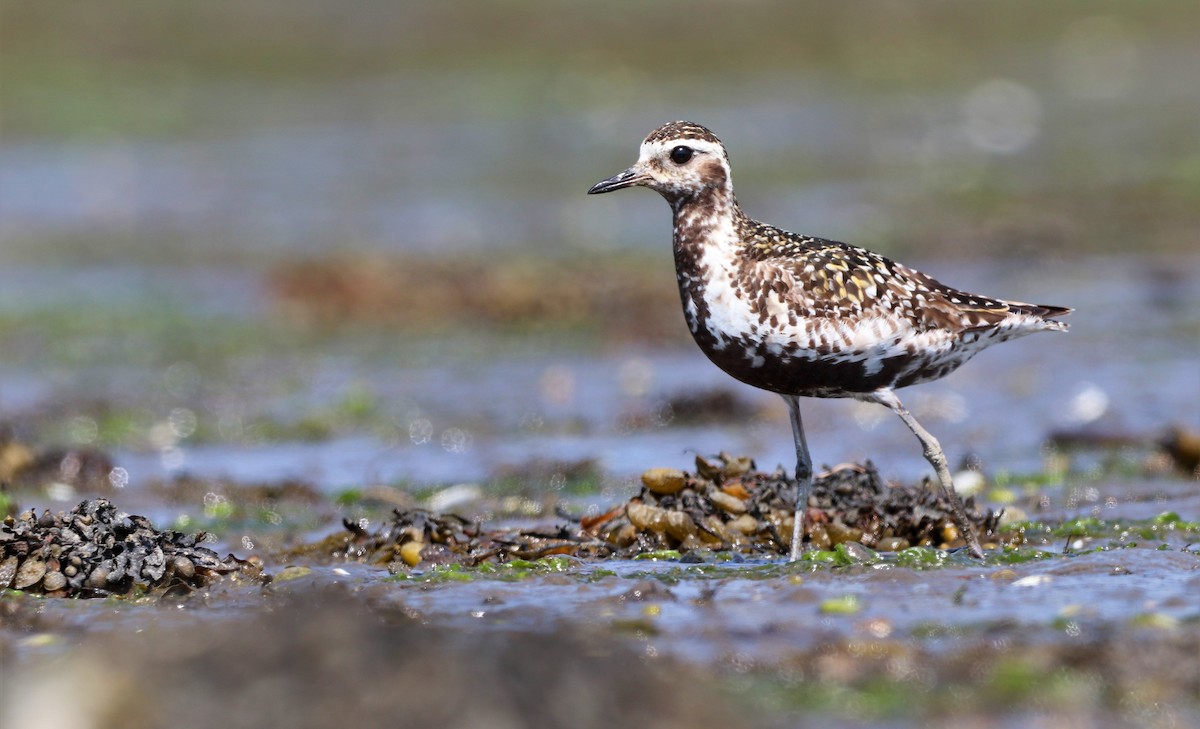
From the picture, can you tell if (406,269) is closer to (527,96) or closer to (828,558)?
(828,558)

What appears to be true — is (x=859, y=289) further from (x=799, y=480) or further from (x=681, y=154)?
(x=681, y=154)

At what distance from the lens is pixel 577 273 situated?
54.5ft

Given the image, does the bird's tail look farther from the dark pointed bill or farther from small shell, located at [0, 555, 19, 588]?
small shell, located at [0, 555, 19, 588]

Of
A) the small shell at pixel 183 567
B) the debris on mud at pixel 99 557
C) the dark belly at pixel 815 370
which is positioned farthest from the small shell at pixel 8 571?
the dark belly at pixel 815 370

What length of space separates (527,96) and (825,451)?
1954 cm

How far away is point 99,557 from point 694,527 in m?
2.82

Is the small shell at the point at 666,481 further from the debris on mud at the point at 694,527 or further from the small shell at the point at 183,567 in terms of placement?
the small shell at the point at 183,567

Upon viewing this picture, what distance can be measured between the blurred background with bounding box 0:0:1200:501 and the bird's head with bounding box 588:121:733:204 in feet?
9.71

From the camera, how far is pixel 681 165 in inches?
305

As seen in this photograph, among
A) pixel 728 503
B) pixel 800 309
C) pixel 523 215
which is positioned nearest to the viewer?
pixel 800 309

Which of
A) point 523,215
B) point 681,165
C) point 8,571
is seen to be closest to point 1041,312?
point 681,165

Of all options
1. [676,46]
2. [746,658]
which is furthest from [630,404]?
[676,46]

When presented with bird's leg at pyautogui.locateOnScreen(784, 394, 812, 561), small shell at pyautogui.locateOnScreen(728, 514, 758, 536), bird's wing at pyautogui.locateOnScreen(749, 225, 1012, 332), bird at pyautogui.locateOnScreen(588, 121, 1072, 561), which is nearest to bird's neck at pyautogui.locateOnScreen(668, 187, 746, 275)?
bird at pyautogui.locateOnScreen(588, 121, 1072, 561)

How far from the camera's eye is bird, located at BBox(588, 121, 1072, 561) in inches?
287
